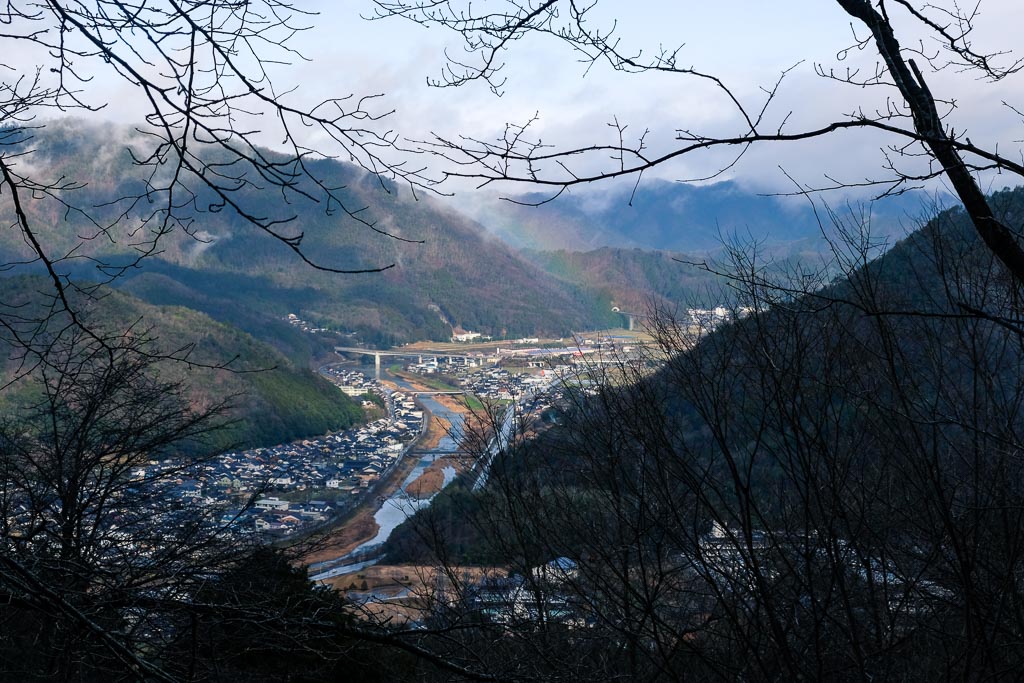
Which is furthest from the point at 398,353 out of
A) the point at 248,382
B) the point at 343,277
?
the point at 248,382

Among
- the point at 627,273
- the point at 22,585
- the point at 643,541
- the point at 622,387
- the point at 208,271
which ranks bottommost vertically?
the point at 643,541

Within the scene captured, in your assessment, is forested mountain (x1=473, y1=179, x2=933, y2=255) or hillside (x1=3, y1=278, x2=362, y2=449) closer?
hillside (x1=3, y1=278, x2=362, y2=449)

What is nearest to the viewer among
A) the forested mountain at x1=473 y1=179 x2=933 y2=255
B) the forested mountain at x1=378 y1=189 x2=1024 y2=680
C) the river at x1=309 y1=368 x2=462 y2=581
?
the forested mountain at x1=378 y1=189 x2=1024 y2=680

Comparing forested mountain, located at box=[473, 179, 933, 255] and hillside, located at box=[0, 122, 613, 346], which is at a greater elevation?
forested mountain, located at box=[473, 179, 933, 255]

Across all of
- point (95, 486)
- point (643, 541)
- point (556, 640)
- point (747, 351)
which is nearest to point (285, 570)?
point (95, 486)

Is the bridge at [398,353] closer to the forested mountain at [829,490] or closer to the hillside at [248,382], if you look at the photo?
the hillside at [248,382]

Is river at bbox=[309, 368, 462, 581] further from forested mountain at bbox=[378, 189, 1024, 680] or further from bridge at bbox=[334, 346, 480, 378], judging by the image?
bridge at bbox=[334, 346, 480, 378]

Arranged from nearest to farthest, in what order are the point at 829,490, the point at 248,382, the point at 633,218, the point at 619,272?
1. the point at 829,490
2. the point at 248,382
3. the point at 619,272
4. the point at 633,218

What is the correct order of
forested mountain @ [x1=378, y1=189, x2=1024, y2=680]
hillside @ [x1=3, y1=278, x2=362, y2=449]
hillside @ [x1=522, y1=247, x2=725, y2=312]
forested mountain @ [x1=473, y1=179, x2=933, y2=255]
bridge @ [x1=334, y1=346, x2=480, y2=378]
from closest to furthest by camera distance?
forested mountain @ [x1=378, y1=189, x2=1024, y2=680]
hillside @ [x1=3, y1=278, x2=362, y2=449]
bridge @ [x1=334, y1=346, x2=480, y2=378]
hillside @ [x1=522, y1=247, x2=725, y2=312]
forested mountain @ [x1=473, y1=179, x2=933, y2=255]

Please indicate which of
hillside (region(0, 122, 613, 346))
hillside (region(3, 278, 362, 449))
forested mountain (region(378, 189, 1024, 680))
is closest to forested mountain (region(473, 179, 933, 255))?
hillside (region(0, 122, 613, 346))

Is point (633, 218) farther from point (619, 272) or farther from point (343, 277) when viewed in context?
point (343, 277)

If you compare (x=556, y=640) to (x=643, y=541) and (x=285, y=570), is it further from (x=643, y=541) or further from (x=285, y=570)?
(x=285, y=570)
